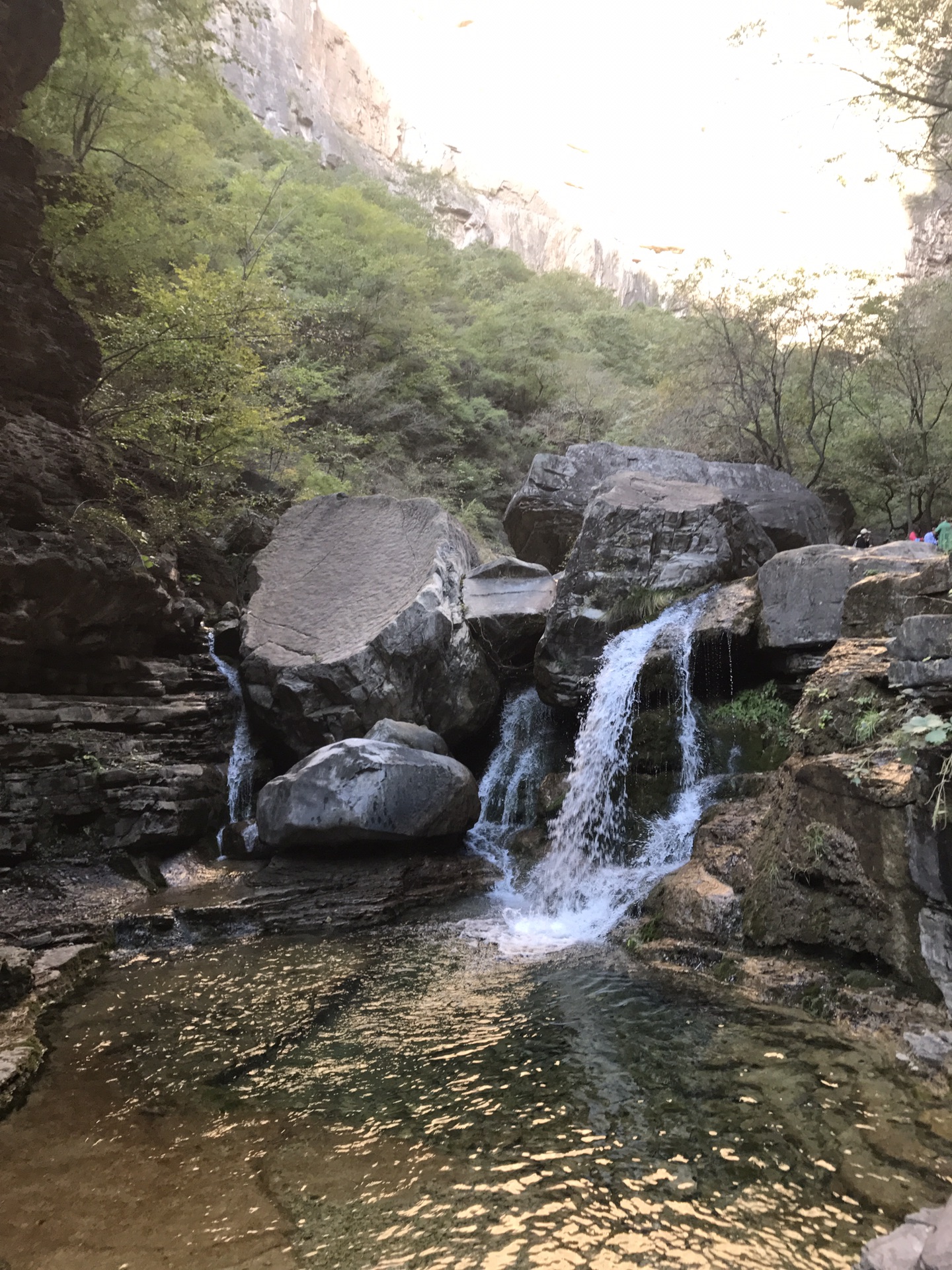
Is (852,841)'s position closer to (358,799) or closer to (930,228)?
(358,799)

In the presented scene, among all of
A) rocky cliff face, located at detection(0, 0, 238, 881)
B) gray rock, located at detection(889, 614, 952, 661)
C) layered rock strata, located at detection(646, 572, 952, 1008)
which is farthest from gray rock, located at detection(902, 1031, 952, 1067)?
rocky cliff face, located at detection(0, 0, 238, 881)

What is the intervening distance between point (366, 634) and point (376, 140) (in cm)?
4785

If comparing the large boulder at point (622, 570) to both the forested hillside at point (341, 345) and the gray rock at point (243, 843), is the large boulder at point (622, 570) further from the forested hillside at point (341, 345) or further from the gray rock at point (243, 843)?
the forested hillside at point (341, 345)

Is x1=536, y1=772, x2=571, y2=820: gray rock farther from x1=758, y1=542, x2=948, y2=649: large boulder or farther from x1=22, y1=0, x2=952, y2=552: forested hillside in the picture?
x1=22, y1=0, x2=952, y2=552: forested hillside

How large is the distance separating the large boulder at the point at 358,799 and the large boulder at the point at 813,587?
4.14 metres

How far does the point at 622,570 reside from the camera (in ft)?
33.8

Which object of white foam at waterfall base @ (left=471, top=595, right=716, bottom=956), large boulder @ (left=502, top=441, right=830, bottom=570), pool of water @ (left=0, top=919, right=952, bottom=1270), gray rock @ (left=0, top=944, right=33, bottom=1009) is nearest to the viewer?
pool of water @ (left=0, top=919, right=952, bottom=1270)

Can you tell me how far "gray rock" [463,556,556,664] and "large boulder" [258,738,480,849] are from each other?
9.51 feet

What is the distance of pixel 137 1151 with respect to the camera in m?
3.64

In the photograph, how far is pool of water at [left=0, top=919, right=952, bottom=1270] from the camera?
118 inches

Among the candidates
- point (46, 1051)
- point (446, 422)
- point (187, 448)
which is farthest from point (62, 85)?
point (46, 1051)

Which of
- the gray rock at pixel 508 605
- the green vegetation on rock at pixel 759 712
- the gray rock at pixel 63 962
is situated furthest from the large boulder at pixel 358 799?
the green vegetation on rock at pixel 759 712

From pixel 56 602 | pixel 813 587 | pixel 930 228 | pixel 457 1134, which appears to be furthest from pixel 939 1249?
pixel 930 228

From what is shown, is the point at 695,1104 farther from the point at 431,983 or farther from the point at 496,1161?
the point at 431,983
